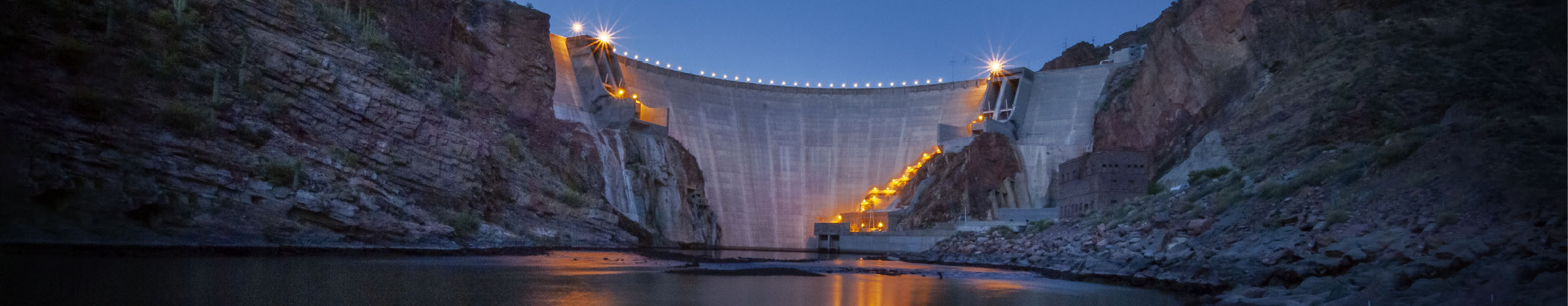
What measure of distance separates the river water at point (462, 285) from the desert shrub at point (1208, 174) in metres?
12.0

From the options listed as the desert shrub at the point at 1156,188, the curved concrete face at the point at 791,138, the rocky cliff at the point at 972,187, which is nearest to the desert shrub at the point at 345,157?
the desert shrub at the point at 1156,188

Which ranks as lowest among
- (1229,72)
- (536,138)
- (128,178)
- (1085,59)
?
(128,178)

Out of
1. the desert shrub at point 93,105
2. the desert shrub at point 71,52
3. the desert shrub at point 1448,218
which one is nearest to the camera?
the desert shrub at point 1448,218

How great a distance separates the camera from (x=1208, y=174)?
3291 cm

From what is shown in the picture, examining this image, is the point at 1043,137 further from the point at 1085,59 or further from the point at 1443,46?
the point at 1443,46

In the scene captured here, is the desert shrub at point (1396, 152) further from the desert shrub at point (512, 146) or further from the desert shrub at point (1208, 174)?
the desert shrub at point (512, 146)

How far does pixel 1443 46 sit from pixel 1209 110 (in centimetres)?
1354

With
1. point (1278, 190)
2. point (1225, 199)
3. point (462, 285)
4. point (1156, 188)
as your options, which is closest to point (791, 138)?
point (1156, 188)

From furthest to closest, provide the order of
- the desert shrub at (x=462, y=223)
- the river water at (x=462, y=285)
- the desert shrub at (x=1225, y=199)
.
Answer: the desert shrub at (x=462, y=223) < the desert shrub at (x=1225, y=199) < the river water at (x=462, y=285)

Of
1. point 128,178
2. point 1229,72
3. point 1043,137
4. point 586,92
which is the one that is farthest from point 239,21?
point 1043,137

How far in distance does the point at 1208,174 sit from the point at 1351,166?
10.1 meters

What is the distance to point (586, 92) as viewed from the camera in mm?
59656

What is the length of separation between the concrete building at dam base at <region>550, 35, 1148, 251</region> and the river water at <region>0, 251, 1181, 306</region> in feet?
108

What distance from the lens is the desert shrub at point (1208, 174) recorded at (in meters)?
32.3
